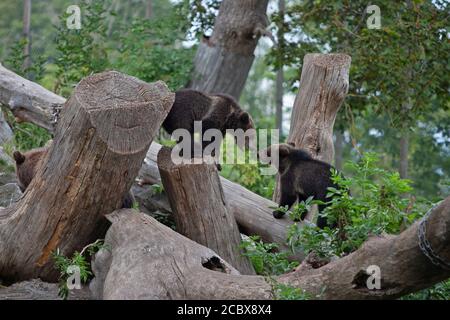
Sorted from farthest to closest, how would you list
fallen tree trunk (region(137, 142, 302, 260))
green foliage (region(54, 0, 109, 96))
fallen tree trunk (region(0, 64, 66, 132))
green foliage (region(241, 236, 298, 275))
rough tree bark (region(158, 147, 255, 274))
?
green foliage (region(54, 0, 109, 96)), fallen tree trunk (region(0, 64, 66, 132)), fallen tree trunk (region(137, 142, 302, 260)), rough tree bark (region(158, 147, 255, 274)), green foliage (region(241, 236, 298, 275))

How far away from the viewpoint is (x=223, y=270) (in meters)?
6.38

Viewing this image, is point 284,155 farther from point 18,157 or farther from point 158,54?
point 158,54

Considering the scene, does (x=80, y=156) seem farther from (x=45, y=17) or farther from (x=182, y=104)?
(x=45, y=17)

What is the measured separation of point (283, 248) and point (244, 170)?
164 inches

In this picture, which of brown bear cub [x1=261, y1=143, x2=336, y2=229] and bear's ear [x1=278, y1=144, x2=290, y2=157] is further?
bear's ear [x1=278, y1=144, x2=290, y2=157]

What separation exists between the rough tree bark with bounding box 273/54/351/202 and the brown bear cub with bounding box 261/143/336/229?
0.30 meters

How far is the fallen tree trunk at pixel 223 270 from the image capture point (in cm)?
485

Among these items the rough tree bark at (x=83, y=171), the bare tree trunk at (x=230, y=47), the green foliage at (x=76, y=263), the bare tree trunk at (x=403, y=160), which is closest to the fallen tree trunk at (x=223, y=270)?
the green foliage at (x=76, y=263)

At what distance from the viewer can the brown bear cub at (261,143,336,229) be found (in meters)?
8.19

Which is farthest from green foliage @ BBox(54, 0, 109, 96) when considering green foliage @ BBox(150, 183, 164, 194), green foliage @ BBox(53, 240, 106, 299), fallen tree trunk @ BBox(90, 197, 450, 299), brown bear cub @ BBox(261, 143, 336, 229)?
fallen tree trunk @ BBox(90, 197, 450, 299)

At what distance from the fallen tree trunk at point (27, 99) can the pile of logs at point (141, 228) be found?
7.36 ft

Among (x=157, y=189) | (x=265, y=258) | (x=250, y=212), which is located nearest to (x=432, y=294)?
(x=265, y=258)

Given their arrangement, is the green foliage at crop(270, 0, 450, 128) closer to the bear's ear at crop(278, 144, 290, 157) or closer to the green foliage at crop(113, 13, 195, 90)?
the green foliage at crop(113, 13, 195, 90)

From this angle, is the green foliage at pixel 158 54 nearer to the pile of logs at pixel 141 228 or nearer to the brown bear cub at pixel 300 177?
the brown bear cub at pixel 300 177
